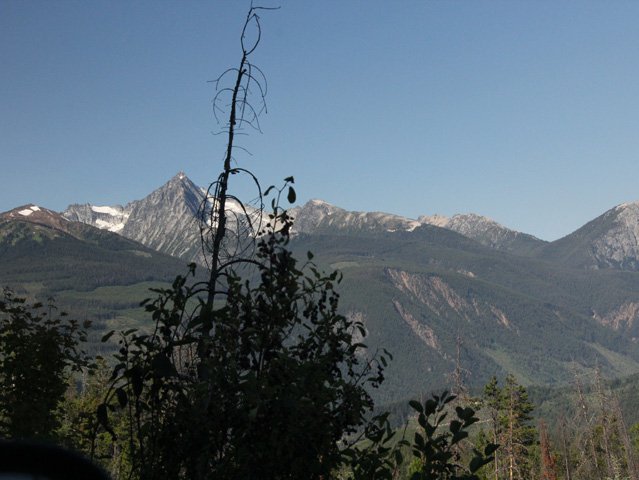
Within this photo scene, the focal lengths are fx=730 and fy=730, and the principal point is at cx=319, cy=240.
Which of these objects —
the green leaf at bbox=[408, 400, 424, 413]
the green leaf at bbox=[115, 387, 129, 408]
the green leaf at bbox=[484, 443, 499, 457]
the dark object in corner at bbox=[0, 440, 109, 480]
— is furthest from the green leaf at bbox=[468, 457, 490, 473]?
the dark object in corner at bbox=[0, 440, 109, 480]

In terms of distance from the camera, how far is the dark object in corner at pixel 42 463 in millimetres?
1693

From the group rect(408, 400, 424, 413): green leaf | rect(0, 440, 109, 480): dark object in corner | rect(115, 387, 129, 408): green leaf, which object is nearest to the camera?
rect(0, 440, 109, 480): dark object in corner

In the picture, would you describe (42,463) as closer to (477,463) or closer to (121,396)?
(121,396)

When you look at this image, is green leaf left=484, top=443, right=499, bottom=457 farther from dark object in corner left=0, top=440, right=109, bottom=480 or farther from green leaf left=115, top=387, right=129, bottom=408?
dark object in corner left=0, top=440, right=109, bottom=480

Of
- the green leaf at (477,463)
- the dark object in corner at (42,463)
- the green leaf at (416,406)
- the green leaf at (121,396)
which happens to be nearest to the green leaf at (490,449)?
the green leaf at (477,463)

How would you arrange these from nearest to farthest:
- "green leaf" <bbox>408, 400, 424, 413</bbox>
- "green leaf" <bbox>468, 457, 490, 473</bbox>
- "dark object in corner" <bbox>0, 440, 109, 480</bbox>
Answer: "dark object in corner" <bbox>0, 440, 109, 480</bbox>
"green leaf" <bbox>468, 457, 490, 473</bbox>
"green leaf" <bbox>408, 400, 424, 413</bbox>

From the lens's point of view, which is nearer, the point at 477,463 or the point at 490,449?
the point at 490,449

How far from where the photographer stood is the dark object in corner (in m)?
1.69

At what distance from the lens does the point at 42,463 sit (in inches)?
68.5

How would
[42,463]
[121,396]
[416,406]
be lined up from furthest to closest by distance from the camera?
1. [416,406]
2. [121,396]
3. [42,463]

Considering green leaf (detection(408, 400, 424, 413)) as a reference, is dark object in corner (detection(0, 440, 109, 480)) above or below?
above

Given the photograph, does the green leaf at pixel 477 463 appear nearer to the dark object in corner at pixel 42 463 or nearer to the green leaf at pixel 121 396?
the green leaf at pixel 121 396

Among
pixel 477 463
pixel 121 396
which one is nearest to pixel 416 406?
pixel 477 463

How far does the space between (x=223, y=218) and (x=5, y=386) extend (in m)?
10.9
